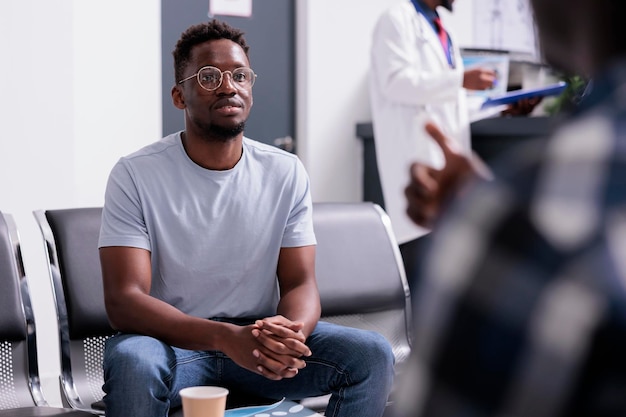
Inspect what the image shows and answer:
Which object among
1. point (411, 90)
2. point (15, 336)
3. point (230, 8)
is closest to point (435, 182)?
point (15, 336)

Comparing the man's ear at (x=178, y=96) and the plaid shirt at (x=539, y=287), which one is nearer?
the plaid shirt at (x=539, y=287)

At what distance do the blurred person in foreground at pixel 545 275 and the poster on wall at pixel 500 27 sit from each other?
4359 mm

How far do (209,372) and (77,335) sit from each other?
0.30m

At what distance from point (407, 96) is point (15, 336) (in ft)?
5.43

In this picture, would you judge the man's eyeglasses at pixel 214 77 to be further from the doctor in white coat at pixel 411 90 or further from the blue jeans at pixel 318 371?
the doctor in white coat at pixel 411 90

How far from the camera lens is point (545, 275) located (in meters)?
0.37

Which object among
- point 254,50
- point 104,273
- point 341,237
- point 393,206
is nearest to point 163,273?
point 104,273

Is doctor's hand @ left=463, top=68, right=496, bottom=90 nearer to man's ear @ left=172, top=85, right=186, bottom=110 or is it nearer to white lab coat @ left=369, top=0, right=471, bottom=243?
white lab coat @ left=369, top=0, right=471, bottom=243

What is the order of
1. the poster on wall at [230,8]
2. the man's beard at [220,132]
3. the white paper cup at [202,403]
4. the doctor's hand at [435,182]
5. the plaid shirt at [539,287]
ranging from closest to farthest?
the plaid shirt at [539,287] < the doctor's hand at [435,182] < the white paper cup at [202,403] < the man's beard at [220,132] < the poster on wall at [230,8]

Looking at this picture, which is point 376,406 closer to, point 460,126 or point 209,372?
point 209,372

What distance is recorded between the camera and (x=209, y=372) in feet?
5.85

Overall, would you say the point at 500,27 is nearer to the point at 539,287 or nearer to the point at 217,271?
the point at 217,271

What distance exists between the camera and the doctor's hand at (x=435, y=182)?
2.04ft

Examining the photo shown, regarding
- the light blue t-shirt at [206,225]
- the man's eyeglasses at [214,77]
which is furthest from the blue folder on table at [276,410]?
the man's eyeglasses at [214,77]
